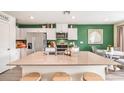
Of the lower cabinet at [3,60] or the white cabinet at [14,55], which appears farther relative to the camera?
the white cabinet at [14,55]

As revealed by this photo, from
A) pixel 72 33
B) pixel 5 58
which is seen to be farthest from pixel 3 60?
pixel 72 33

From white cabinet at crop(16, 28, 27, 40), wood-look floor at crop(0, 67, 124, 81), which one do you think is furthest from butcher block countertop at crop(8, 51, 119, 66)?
white cabinet at crop(16, 28, 27, 40)

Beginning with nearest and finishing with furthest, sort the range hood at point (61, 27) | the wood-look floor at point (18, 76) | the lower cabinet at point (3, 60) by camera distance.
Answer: the wood-look floor at point (18, 76)
the lower cabinet at point (3, 60)
the range hood at point (61, 27)

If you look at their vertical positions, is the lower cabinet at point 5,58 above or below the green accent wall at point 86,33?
below

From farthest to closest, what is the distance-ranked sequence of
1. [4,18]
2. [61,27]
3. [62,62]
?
[61,27], [4,18], [62,62]

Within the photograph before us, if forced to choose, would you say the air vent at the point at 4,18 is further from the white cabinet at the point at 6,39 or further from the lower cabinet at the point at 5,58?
the lower cabinet at the point at 5,58

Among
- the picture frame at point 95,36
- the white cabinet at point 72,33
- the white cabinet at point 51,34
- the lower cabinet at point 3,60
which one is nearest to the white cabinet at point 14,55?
the lower cabinet at point 3,60

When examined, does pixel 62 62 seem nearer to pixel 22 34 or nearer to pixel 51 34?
pixel 51 34

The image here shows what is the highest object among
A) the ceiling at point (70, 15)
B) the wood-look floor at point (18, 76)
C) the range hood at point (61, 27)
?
the ceiling at point (70, 15)

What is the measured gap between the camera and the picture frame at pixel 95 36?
27.5 ft

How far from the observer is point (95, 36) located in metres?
8.43
